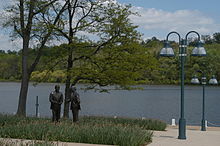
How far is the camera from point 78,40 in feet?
78.1

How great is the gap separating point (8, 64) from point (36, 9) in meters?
60.4

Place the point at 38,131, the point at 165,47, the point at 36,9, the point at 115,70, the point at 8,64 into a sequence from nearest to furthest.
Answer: the point at 38,131, the point at 165,47, the point at 115,70, the point at 36,9, the point at 8,64

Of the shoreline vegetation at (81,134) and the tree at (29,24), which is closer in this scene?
the shoreline vegetation at (81,134)

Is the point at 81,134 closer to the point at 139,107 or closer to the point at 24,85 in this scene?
the point at 24,85

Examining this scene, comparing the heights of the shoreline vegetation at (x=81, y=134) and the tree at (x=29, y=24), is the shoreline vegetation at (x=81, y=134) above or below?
below

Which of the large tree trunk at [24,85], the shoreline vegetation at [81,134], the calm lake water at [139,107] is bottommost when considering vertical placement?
the calm lake water at [139,107]

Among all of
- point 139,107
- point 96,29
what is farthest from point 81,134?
point 139,107

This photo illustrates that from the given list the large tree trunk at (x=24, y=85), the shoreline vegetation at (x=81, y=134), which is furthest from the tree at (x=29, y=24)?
the shoreline vegetation at (x=81, y=134)

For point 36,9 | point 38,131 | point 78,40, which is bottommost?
point 38,131

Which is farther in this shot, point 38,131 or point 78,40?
point 78,40

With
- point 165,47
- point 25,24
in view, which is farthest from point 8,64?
point 165,47

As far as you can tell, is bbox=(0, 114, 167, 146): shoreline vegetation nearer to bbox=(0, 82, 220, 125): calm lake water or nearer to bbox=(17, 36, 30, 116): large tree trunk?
bbox=(17, 36, 30, 116): large tree trunk

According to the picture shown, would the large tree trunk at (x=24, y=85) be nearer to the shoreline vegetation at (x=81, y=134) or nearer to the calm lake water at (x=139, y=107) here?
the calm lake water at (x=139, y=107)

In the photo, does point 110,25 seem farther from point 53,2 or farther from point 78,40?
point 53,2
